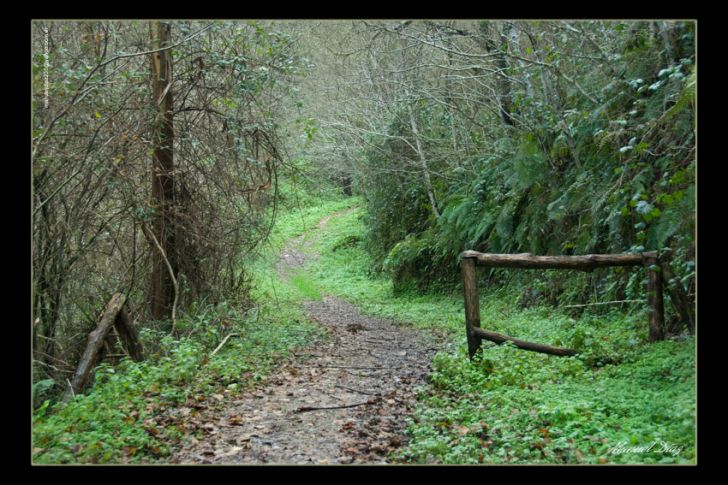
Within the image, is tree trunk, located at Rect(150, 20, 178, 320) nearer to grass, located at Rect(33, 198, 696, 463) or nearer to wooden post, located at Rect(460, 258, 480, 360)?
grass, located at Rect(33, 198, 696, 463)

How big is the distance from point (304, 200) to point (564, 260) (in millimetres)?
9713

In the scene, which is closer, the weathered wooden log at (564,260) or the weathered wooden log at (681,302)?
the weathered wooden log at (681,302)

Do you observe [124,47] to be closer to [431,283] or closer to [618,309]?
[618,309]

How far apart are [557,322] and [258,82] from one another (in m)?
5.85

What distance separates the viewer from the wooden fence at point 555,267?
6.63 metres

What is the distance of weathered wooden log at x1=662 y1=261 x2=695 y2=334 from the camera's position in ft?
20.4

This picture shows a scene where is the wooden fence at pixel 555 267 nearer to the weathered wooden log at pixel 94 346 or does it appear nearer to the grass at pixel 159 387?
Answer: the grass at pixel 159 387

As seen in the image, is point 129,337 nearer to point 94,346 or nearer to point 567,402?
point 94,346

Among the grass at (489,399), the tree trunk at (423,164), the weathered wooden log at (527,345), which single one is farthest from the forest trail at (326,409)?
the tree trunk at (423,164)

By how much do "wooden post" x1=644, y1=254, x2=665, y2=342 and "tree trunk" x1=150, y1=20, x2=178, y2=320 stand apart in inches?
265

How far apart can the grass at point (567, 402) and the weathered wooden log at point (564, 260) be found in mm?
787

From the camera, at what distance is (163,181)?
952cm

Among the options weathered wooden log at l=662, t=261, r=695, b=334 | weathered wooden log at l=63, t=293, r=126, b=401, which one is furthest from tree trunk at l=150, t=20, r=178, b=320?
weathered wooden log at l=662, t=261, r=695, b=334

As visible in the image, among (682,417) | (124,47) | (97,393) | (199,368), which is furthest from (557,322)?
(124,47)
